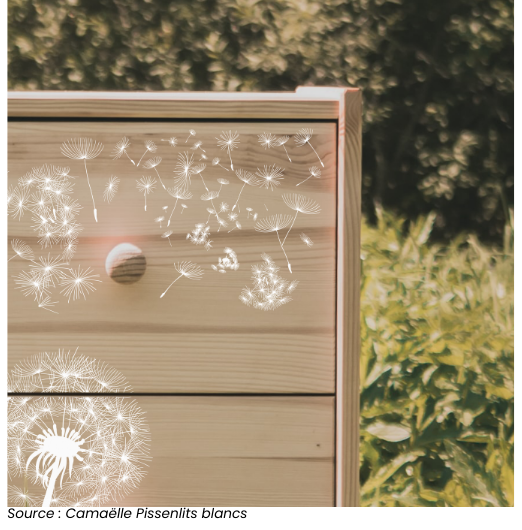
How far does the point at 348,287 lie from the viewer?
28.4 inches

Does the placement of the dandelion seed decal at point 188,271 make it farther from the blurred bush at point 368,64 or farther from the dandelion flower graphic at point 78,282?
the blurred bush at point 368,64

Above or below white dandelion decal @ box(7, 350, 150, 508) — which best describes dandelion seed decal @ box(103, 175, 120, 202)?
above

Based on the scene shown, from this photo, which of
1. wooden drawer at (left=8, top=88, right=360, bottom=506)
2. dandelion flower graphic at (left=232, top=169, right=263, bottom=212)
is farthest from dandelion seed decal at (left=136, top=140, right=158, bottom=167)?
dandelion flower graphic at (left=232, top=169, right=263, bottom=212)

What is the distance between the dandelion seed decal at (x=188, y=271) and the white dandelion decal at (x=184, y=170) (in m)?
0.11

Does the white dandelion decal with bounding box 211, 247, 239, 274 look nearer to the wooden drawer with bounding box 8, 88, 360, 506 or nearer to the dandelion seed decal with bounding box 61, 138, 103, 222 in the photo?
the wooden drawer with bounding box 8, 88, 360, 506

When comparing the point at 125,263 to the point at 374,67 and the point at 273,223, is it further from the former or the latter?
the point at 374,67

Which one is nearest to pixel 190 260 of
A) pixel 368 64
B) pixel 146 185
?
pixel 146 185

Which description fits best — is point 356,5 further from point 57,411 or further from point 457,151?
point 57,411

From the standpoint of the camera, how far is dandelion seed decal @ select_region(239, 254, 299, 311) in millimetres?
722

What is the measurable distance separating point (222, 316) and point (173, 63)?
67.0 inches

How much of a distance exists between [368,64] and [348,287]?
178 centimetres

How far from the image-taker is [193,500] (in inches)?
29.5

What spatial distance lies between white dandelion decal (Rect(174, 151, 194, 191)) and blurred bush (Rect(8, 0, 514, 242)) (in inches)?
59.6

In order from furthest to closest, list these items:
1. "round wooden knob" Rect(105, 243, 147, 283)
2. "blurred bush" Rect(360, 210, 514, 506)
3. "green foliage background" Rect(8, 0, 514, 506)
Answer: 1. "green foliage background" Rect(8, 0, 514, 506)
2. "blurred bush" Rect(360, 210, 514, 506)
3. "round wooden knob" Rect(105, 243, 147, 283)
